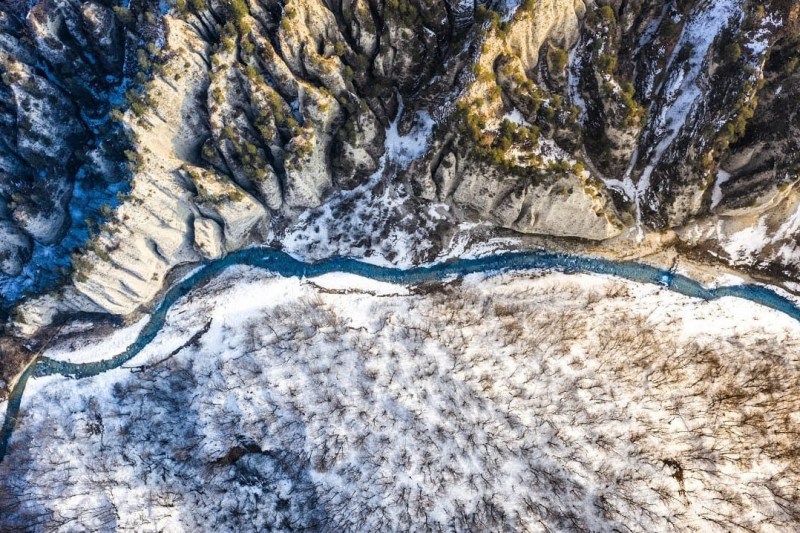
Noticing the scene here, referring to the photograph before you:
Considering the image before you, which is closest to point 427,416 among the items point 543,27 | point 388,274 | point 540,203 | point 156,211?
point 388,274

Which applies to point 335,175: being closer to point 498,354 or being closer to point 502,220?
point 502,220

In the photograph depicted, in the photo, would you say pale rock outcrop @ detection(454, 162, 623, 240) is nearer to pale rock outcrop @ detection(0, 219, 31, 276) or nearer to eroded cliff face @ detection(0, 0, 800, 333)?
eroded cliff face @ detection(0, 0, 800, 333)

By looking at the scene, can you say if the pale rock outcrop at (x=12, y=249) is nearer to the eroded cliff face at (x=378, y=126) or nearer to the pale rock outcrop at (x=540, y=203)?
the eroded cliff face at (x=378, y=126)

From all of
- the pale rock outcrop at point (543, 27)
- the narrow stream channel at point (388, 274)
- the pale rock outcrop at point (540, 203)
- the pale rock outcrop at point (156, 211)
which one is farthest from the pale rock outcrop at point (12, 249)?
the pale rock outcrop at point (543, 27)

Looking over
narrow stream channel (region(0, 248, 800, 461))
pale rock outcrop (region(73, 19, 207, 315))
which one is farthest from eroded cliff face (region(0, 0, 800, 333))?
narrow stream channel (region(0, 248, 800, 461))

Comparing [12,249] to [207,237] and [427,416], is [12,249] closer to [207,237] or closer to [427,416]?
[207,237]
